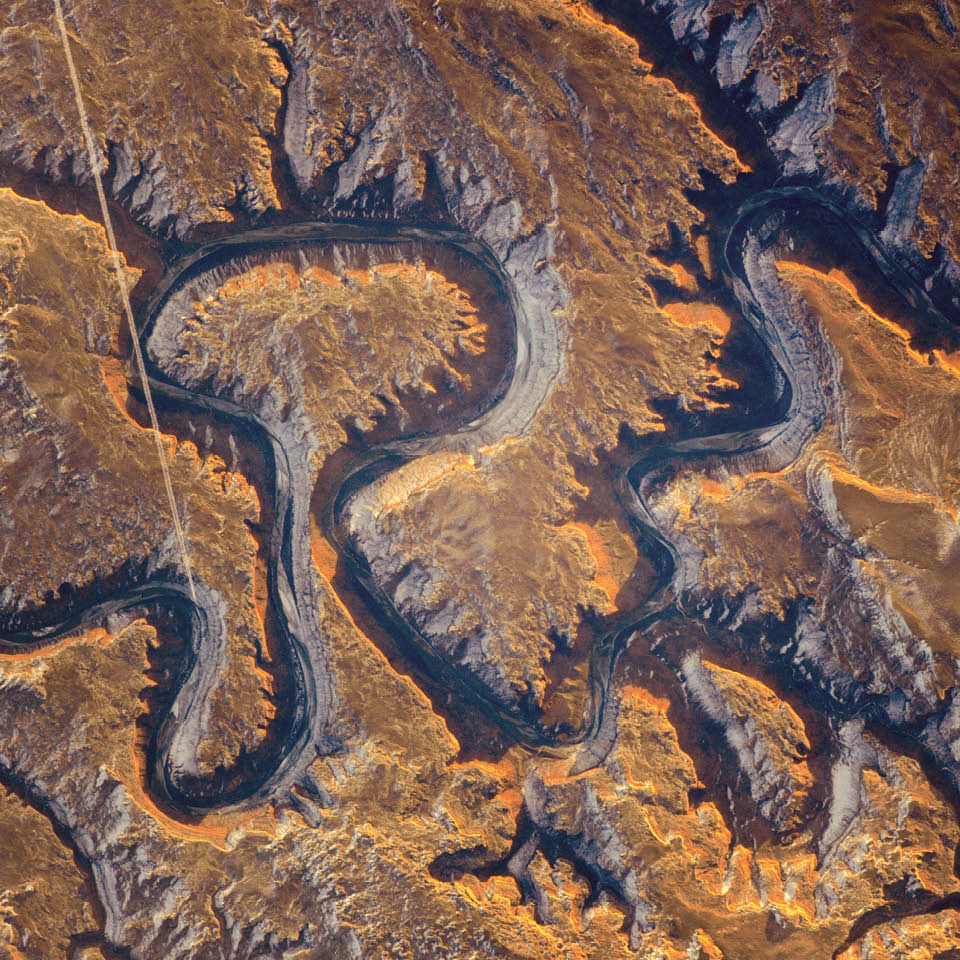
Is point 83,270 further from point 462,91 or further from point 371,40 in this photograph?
point 462,91

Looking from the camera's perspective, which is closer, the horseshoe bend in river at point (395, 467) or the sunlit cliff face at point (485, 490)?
the sunlit cliff face at point (485, 490)

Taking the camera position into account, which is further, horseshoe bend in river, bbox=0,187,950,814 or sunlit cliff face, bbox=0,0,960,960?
horseshoe bend in river, bbox=0,187,950,814

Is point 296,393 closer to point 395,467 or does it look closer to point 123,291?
point 395,467

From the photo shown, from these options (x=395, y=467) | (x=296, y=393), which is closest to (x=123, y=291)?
(x=296, y=393)
